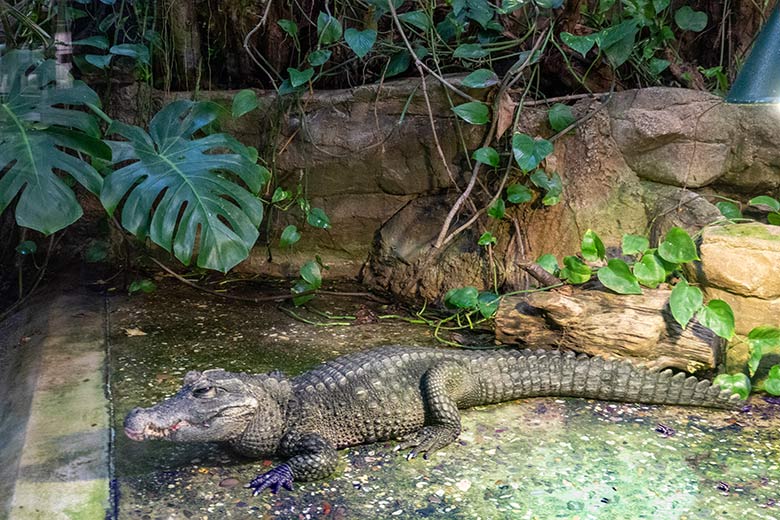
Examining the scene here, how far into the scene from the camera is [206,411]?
2.75 meters

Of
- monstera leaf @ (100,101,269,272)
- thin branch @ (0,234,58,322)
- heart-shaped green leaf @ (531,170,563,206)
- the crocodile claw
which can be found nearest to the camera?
the crocodile claw

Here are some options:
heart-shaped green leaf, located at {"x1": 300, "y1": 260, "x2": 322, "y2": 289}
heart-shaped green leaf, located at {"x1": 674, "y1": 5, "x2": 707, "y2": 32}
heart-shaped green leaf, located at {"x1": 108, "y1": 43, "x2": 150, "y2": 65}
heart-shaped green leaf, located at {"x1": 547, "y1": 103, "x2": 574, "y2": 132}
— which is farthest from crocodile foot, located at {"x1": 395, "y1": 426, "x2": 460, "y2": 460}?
heart-shaped green leaf, located at {"x1": 674, "y1": 5, "x2": 707, "y2": 32}

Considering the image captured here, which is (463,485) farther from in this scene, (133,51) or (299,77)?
(133,51)

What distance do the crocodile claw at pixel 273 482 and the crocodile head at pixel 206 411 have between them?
20cm

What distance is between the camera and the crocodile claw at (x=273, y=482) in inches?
107

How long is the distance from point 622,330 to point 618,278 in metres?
0.26

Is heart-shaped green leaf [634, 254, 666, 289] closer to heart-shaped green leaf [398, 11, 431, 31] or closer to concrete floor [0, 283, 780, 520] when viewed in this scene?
concrete floor [0, 283, 780, 520]

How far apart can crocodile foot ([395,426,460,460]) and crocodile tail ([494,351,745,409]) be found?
395mm

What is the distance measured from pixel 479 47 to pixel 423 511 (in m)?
2.80

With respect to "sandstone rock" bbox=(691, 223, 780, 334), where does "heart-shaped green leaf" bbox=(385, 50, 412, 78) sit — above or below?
above

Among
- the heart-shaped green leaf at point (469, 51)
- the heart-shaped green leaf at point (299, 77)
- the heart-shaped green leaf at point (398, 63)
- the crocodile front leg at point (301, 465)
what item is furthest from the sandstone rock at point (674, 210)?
the crocodile front leg at point (301, 465)

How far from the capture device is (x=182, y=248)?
3.24m

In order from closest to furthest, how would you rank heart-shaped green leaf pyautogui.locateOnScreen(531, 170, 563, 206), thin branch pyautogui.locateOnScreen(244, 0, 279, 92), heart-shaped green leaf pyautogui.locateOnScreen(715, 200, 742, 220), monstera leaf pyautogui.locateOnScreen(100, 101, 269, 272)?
monstera leaf pyautogui.locateOnScreen(100, 101, 269, 272)
heart-shaped green leaf pyautogui.locateOnScreen(715, 200, 742, 220)
heart-shaped green leaf pyautogui.locateOnScreen(531, 170, 563, 206)
thin branch pyautogui.locateOnScreen(244, 0, 279, 92)

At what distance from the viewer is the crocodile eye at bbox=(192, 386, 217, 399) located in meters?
2.77
